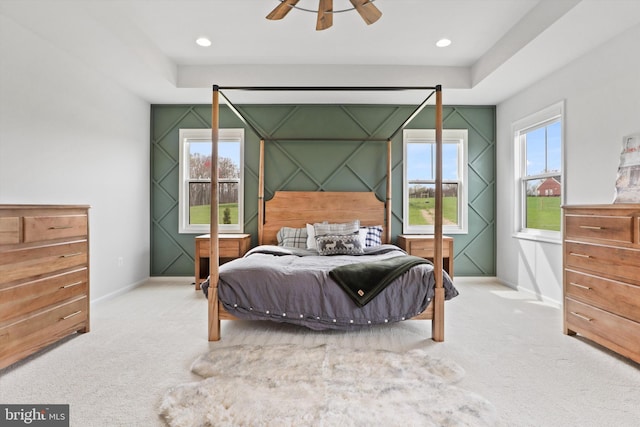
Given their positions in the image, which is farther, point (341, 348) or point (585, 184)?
point (585, 184)

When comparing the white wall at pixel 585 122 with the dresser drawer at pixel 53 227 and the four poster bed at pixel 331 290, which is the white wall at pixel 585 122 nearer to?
the four poster bed at pixel 331 290

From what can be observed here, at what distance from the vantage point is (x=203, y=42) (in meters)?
3.40

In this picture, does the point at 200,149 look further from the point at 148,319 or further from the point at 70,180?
the point at 148,319

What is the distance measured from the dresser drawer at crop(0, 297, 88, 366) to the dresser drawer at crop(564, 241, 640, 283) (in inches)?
162

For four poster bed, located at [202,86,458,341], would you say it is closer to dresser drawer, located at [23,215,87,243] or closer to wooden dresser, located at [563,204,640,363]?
wooden dresser, located at [563,204,640,363]

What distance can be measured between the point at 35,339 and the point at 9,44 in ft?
7.61

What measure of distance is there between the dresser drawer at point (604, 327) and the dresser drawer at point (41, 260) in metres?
4.12

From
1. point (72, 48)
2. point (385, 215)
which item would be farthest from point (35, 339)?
point (385, 215)

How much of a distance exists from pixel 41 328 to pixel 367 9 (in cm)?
328

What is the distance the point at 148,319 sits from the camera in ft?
9.98

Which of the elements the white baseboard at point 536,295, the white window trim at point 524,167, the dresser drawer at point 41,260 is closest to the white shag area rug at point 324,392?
the dresser drawer at point 41,260

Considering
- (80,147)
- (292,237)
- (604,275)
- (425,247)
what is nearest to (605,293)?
(604,275)

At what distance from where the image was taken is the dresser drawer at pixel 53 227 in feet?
7.30

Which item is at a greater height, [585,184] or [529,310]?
[585,184]
